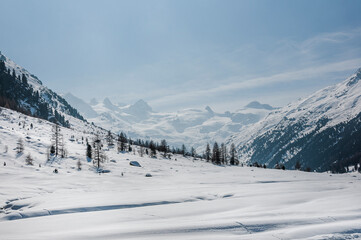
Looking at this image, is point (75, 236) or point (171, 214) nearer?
point (75, 236)

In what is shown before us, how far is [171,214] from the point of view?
33.5 ft

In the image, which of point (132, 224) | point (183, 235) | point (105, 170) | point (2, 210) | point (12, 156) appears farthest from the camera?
point (105, 170)

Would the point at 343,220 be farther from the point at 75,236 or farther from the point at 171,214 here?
the point at 75,236

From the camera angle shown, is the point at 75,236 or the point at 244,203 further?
the point at 244,203

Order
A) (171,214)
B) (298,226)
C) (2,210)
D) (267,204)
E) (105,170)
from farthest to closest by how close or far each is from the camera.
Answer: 1. (105,170)
2. (2,210)
3. (267,204)
4. (171,214)
5. (298,226)

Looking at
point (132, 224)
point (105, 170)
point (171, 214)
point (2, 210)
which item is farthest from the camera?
point (105, 170)

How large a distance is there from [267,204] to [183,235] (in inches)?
245

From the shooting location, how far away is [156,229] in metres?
7.77

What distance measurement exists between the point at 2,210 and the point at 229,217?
13303 millimetres

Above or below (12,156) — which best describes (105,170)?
below

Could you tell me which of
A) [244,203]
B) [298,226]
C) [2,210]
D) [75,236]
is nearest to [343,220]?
[298,226]

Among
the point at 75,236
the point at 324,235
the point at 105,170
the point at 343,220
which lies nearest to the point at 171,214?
the point at 75,236

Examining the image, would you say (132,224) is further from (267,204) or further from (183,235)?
(267,204)

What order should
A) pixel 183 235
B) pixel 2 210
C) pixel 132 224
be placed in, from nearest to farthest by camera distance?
pixel 183 235, pixel 132 224, pixel 2 210
